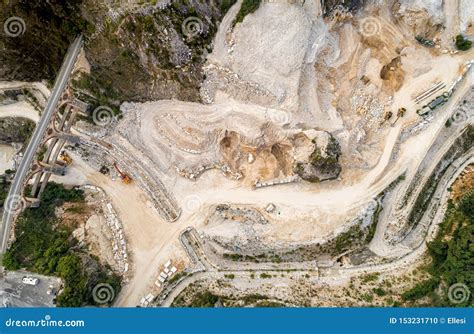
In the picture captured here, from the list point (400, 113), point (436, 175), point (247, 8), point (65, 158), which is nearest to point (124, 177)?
point (65, 158)

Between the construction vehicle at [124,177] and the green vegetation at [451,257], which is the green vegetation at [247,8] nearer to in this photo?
the construction vehicle at [124,177]

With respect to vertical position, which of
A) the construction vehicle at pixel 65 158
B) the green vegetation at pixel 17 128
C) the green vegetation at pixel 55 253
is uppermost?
the green vegetation at pixel 17 128

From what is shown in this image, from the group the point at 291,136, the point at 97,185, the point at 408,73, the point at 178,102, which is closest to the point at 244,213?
the point at 291,136

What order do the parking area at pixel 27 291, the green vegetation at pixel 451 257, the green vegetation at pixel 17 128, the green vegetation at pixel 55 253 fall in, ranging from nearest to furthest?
1. the parking area at pixel 27 291
2. the green vegetation at pixel 55 253
3. the green vegetation at pixel 451 257
4. the green vegetation at pixel 17 128

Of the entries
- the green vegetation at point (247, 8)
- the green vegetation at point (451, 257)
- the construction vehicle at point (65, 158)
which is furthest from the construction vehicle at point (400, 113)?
the construction vehicle at point (65, 158)

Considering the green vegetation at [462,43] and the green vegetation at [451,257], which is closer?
the green vegetation at [451,257]

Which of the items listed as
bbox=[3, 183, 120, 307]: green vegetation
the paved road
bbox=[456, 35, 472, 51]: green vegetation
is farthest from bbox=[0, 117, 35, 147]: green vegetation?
bbox=[456, 35, 472, 51]: green vegetation

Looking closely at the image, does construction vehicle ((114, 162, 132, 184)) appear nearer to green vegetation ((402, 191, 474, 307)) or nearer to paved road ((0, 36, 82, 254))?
paved road ((0, 36, 82, 254))

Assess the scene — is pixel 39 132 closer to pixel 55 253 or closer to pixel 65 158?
pixel 65 158
